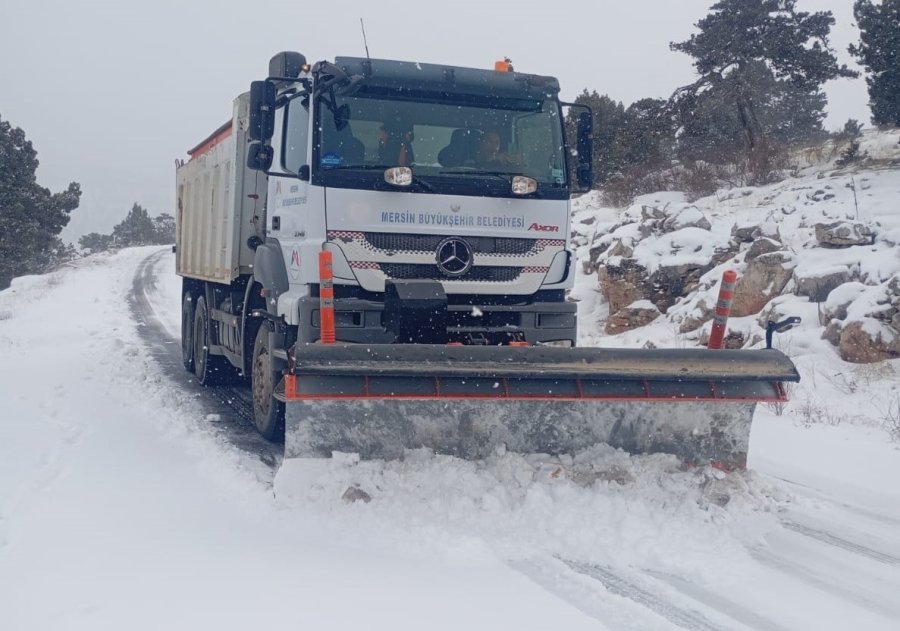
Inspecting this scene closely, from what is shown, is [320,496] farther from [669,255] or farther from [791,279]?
[669,255]

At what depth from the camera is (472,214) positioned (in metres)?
6.02

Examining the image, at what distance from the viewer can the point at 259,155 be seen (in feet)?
20.3

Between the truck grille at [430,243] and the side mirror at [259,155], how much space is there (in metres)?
1.08

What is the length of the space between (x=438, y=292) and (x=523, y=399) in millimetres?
1136

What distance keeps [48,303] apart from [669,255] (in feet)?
55.0

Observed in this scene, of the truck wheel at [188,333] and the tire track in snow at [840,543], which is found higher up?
the truck wheel at [188,333]

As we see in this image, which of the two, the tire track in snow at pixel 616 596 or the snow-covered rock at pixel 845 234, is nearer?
the tire track in snow at pixel 616 596

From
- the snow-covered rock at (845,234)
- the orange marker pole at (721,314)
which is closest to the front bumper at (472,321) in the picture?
the orange marker pole at (721,314)

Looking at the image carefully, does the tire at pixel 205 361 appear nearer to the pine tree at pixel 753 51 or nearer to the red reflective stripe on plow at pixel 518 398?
the red reflective stripe on plow at pixel 518 398

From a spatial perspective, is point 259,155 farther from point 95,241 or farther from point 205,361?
point 95,241

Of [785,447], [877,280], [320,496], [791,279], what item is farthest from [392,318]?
[791,279]

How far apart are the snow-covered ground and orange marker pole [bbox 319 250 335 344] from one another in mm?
841

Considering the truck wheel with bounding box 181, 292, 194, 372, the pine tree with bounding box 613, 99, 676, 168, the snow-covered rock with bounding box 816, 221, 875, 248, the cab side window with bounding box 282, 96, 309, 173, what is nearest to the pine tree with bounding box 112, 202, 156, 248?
the pine tree with bounding box 613, 99, 676, 168

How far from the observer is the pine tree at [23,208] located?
115 feet
